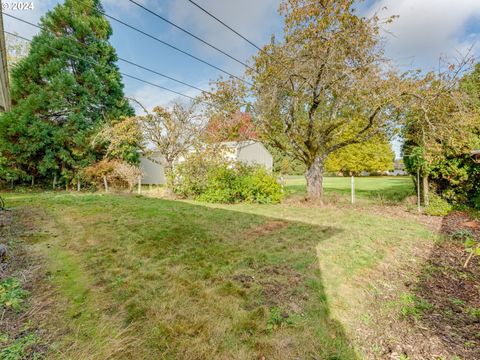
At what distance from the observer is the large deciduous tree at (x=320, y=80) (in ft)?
23.5

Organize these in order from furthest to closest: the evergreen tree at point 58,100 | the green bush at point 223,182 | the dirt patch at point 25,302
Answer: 1. the evergreen tree at point 58,100
2. the green bush at point 223,182
3. the dirt patch at point 25,302

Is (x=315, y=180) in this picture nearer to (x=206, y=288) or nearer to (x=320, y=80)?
(x=320, y=80)

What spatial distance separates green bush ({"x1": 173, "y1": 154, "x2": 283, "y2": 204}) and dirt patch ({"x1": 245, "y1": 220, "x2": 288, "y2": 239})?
3.24 meters

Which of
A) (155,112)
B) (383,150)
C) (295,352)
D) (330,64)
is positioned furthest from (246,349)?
(383,150)

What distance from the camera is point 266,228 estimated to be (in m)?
5.68

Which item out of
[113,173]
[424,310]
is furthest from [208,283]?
[113,173]

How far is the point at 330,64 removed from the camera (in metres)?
7.24

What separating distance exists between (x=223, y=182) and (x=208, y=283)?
7008 mm

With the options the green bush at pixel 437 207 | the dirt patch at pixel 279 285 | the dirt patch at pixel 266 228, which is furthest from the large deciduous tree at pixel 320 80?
the dirt patch at pixel 279 285

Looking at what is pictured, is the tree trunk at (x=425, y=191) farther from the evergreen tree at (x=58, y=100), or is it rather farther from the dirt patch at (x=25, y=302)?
the evergreen tree at (x=58, y=100)

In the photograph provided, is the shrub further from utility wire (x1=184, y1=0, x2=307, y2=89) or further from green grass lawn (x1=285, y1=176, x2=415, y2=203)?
utility wire (x1=184, y1=0, x2=307, y2=89)

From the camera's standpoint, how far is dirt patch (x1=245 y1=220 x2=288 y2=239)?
5.22 m

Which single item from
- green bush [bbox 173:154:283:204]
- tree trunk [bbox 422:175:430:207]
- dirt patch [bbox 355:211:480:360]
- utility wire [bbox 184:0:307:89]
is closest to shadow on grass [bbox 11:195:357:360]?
dirt patch [bbox 355:211:480:360]

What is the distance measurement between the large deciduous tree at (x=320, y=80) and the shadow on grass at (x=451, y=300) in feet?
16.4
